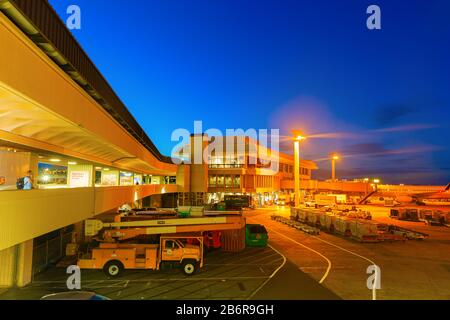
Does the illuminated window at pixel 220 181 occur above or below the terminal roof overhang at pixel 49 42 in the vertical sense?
below

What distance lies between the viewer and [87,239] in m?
20.3

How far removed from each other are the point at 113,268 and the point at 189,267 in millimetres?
4099

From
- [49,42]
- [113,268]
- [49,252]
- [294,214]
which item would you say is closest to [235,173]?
[294,214]

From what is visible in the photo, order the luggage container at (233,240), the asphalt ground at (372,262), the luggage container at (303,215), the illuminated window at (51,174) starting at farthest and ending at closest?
the luggage container at (303,215)
the luggage container at (233,240)
the illuminated window at (51,174)
the asphalt ground at (372,262)

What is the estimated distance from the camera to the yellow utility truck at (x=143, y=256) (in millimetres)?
15289

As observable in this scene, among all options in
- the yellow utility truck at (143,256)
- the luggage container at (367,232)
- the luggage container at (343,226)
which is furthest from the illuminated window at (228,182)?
the yellow utility truck at (143,256)

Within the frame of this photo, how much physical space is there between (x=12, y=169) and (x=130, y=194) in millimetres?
10024

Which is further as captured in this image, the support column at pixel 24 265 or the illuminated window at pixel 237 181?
the illuminated window at pixel 237 181

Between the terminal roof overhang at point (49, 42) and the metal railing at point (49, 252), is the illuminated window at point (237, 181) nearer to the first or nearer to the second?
the metal railing at point (49, 252)

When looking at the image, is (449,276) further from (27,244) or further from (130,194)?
(27,244)

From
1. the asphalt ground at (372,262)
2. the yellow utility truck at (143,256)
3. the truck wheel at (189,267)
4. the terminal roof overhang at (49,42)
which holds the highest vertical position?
the terminal roof overhang at (49,42)

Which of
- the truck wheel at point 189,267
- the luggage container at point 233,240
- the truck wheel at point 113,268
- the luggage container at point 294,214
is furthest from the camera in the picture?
the luggage container at point 294,214

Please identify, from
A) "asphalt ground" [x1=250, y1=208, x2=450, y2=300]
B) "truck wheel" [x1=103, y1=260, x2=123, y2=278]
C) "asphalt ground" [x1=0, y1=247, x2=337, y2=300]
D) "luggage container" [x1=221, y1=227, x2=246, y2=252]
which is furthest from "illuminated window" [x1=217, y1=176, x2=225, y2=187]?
"truck wheel" [x1=103, y1=260, x2=123, y2=278]
